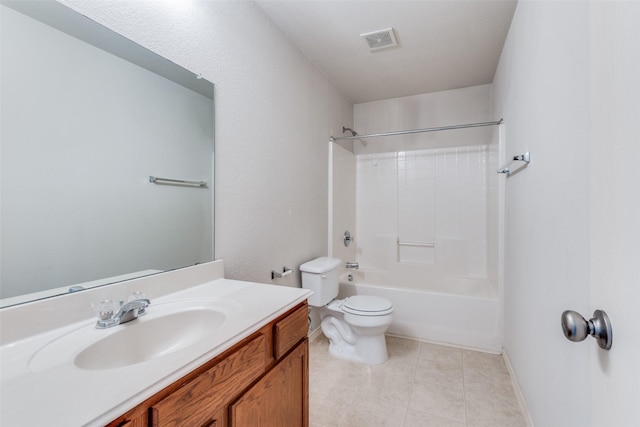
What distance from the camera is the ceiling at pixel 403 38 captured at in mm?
1779

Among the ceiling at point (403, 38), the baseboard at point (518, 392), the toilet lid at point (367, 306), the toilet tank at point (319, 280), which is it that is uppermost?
the ceiling at point (403, 38)

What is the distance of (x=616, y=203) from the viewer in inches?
18.5

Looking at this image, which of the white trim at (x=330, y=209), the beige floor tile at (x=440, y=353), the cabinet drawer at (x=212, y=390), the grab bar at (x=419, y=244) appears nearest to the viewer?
the cabinet drawer at (x=212, y=390)

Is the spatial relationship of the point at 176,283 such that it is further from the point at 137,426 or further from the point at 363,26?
the point at 363,26

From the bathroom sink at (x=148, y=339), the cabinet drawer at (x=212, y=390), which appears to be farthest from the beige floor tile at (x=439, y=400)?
the bathroom sink at (x=148, y=339)

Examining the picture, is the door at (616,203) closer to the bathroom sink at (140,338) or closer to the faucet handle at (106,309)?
the bathroom sink at (140,338)

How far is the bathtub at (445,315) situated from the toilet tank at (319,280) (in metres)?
0.51

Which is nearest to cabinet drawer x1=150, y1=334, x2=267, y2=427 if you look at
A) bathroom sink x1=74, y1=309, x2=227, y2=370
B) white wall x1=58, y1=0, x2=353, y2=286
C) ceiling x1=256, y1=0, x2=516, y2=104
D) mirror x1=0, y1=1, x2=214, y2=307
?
bathroom sink x1=74, y1=309, x2=227, y2=370

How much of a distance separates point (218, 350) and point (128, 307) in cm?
37

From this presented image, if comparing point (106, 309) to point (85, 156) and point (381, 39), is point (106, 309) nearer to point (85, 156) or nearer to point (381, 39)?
point (85, 156)

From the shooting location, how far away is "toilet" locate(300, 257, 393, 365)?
204 cm

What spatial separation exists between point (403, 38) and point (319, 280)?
189cm

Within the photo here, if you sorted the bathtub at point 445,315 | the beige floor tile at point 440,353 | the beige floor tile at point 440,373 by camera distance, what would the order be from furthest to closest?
the bathtub at point 445,315 < the beige floor tile at point 440,353 < the beige floor tile at point 440,373

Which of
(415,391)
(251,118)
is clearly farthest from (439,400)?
(251,118)
